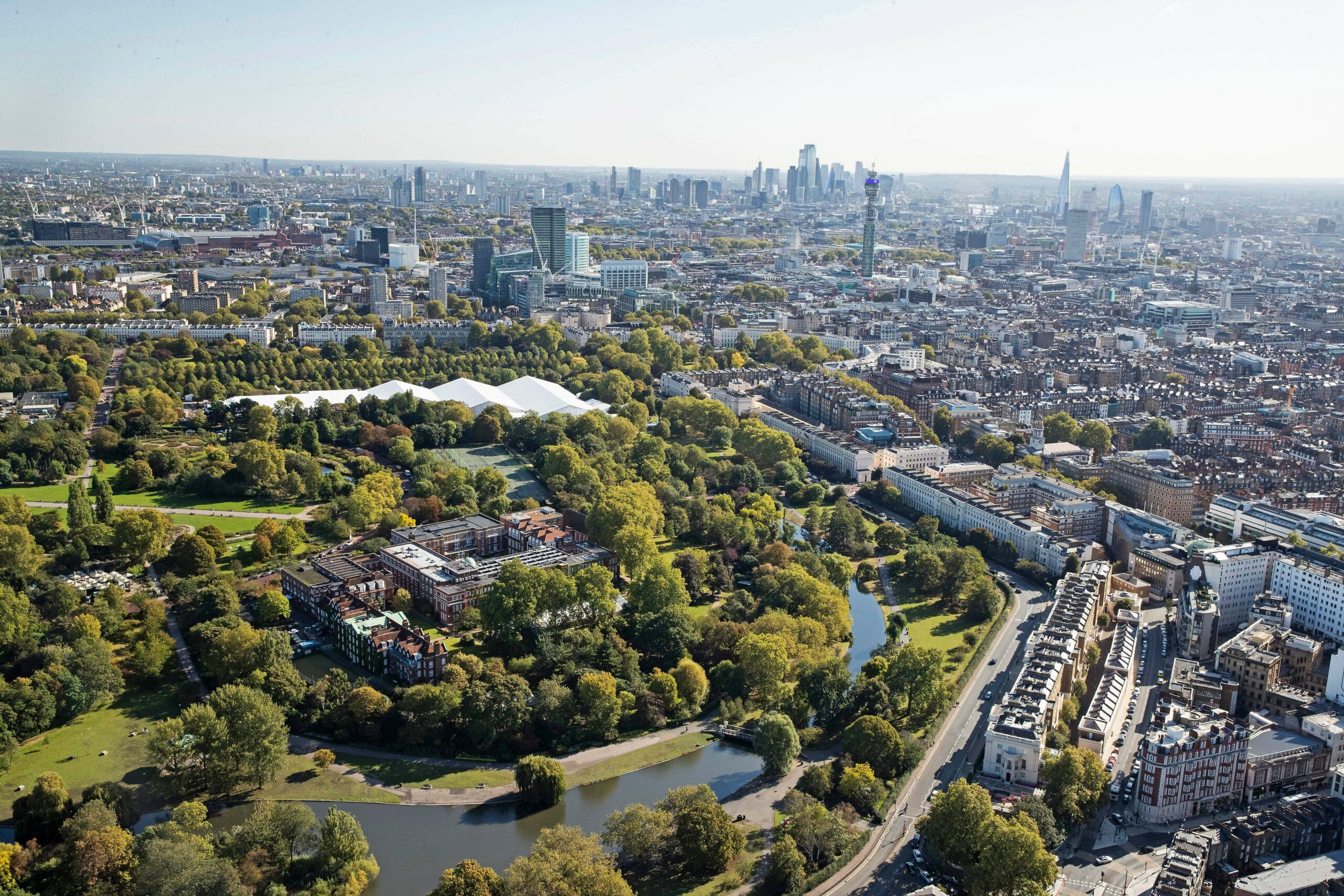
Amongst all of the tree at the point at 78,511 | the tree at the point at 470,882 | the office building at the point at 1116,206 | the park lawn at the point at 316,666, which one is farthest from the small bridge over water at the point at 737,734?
the office building at the point at 1116,206

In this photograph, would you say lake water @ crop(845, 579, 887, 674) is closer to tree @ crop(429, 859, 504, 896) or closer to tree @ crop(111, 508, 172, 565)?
tree @ crop(429, 859, 504, 896)

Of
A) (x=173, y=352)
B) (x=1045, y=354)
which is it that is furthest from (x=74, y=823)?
(x=1045, y=354)

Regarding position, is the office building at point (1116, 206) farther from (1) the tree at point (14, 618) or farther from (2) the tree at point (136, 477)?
(1) the tree at point (14, 618)

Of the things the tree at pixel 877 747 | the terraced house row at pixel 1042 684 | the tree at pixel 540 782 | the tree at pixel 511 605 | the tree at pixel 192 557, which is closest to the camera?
the tree at pixel 540 782

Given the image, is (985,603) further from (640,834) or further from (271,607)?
(271,607)

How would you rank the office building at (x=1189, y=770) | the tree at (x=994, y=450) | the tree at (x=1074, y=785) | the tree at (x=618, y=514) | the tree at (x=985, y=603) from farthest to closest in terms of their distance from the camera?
the tree at (x=994, y=450), the tree at (x=618, y=514), the tree at (x=985, y=603), the office building at (x=1189, y=770), the tree at (x=1074, y=785)
